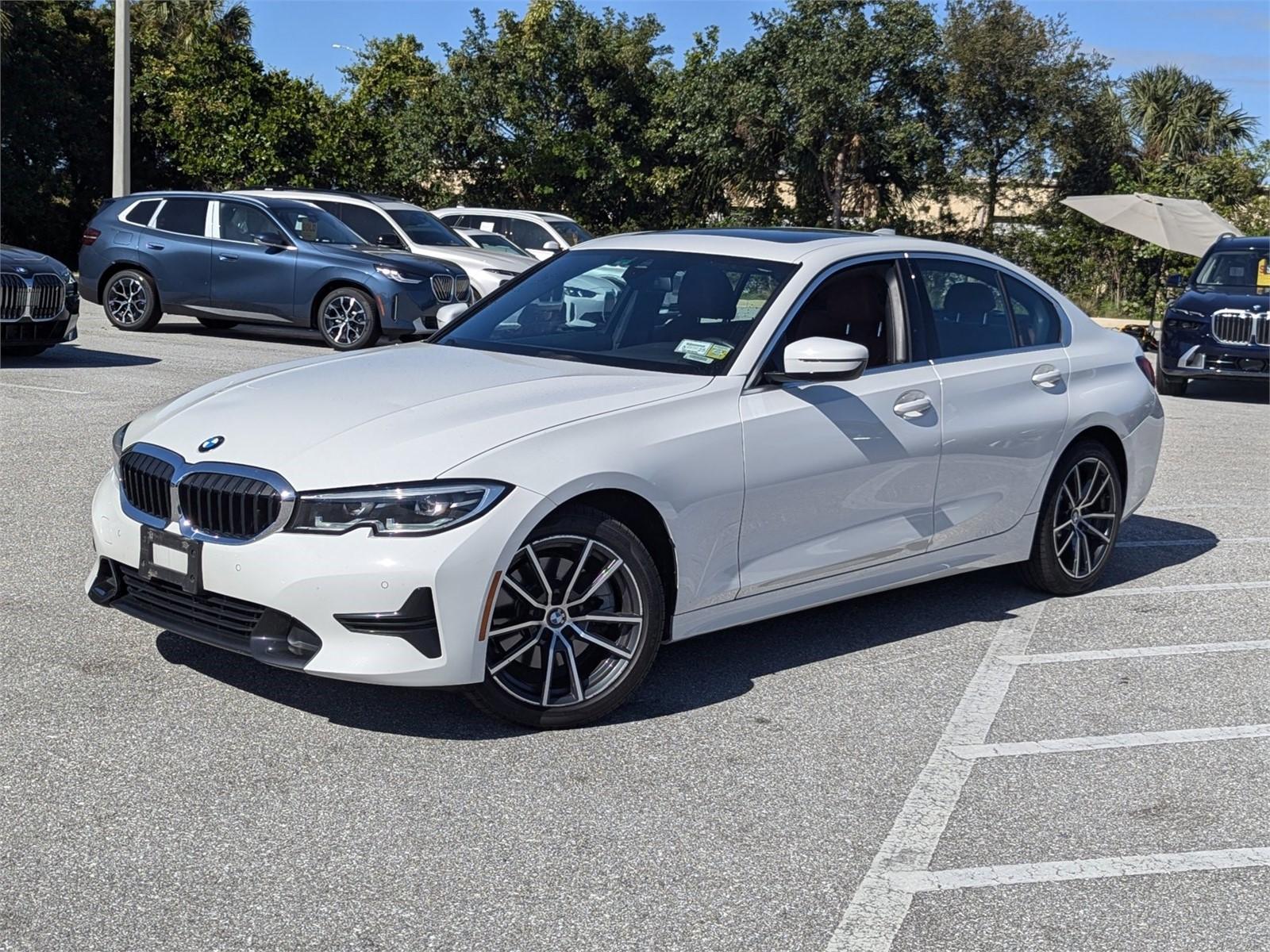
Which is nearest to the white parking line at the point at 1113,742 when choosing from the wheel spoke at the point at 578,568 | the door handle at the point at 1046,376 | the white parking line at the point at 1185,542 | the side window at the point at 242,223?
the wheel spoke at the point at 578,568

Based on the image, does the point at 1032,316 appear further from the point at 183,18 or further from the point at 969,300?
the point at 183,18

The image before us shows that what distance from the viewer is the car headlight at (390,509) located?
4520 millimetres

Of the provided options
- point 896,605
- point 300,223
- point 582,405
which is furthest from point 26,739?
point 300,223

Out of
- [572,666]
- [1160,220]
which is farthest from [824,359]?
[1160,220]

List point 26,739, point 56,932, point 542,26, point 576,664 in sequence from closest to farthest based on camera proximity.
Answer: point 56,932 → point 26,739 → point 576,664 → point 542,26

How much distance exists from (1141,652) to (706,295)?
227cm

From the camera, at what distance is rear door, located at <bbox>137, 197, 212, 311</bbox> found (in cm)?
1720

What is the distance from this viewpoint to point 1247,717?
5414mm

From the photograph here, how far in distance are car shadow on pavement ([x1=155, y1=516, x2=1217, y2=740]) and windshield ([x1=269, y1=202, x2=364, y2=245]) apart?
11.5 m

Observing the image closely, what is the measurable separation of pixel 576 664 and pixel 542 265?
2.31m

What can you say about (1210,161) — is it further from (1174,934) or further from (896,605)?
(1174,934)

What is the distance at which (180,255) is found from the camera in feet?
56.6

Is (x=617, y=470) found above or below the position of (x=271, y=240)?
below

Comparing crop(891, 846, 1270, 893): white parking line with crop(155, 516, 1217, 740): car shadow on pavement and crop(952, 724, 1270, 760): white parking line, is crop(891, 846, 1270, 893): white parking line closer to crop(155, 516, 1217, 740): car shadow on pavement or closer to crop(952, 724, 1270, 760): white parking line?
crop(952, 724, 1270, 760): white parking line
